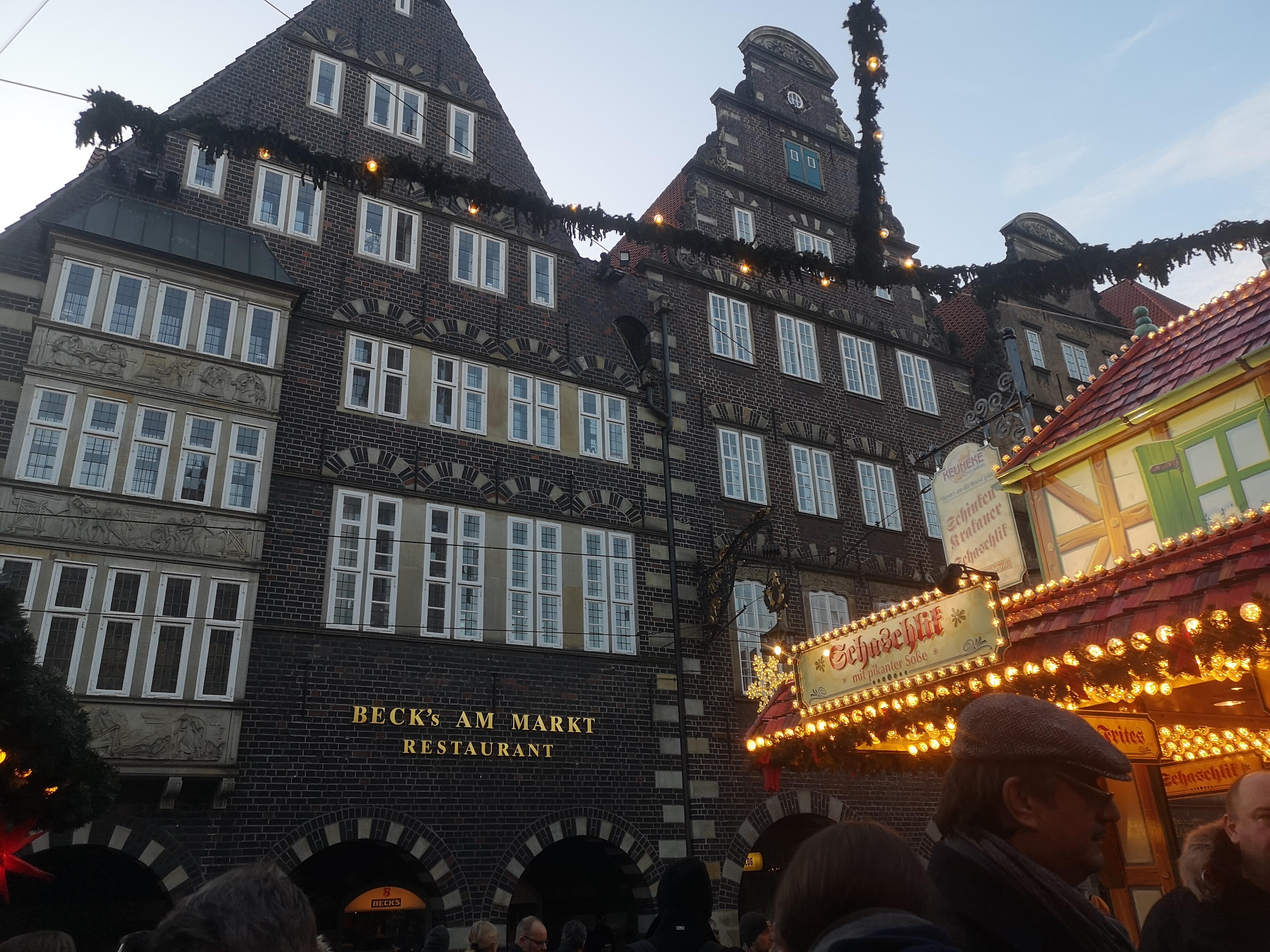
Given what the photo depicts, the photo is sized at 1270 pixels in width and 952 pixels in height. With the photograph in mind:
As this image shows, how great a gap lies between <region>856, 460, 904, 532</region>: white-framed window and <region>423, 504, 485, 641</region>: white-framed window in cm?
921

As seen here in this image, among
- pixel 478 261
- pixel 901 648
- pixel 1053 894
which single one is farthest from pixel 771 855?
pixel 1053 894

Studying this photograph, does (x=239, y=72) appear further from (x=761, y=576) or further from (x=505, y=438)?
(x=761, y=576)

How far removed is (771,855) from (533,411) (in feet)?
33.2

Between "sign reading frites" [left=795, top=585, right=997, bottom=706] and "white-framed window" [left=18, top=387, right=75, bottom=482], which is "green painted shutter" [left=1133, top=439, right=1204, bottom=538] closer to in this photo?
"sign reading frites" [left=795, top=585, right=997, bottom=706]

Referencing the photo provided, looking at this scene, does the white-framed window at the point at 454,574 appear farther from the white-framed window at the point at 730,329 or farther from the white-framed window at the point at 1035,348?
the white-framed window at the point at 1035,348

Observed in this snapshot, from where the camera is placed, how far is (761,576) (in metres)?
18.9

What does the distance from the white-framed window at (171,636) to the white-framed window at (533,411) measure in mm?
6019

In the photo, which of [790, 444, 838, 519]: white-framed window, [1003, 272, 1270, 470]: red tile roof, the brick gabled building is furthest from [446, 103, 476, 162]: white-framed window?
[1003, 272, 1270, 470]: red tile roof

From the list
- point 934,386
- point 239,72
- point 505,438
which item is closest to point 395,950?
point 505,438

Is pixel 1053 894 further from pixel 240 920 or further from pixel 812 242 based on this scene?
pixel 812 242

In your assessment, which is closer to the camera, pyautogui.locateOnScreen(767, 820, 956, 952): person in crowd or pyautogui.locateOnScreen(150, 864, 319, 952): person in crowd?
pyautogui.locateOnScreen(767, 820, 956, 952): person in crowd

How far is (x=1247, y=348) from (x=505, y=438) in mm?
11455

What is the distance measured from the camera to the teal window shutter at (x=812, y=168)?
24281 mm

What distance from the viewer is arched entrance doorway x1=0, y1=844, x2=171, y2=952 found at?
1315 cm
